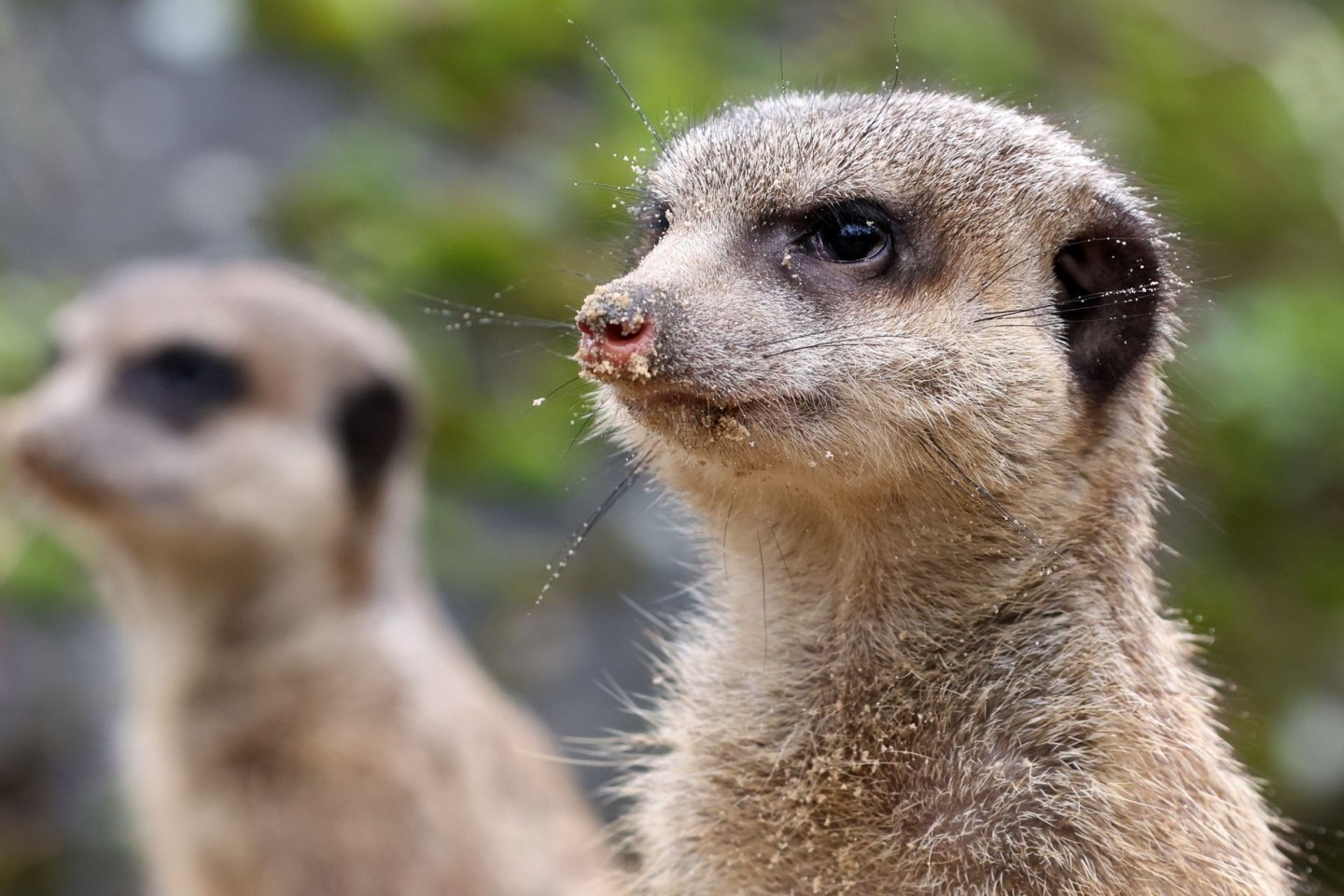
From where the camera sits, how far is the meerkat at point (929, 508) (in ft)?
5.63

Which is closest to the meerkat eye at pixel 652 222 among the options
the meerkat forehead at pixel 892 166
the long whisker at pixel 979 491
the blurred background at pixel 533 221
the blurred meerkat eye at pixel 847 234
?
the meerkat forehead at pixel 892 166

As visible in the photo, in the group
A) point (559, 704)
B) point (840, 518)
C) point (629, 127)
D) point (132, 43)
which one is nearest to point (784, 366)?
point (840, 518)

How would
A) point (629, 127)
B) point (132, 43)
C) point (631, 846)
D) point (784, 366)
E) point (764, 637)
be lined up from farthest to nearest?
point (132, 43), point (629, 127), point (631, 846), point (764, 637), point (784, 366)

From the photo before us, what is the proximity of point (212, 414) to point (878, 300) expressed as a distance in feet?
8.93

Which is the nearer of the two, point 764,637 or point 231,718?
point 764,637

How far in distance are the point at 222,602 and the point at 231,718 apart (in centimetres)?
31

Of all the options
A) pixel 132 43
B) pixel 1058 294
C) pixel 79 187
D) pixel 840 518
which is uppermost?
pixel 132 43

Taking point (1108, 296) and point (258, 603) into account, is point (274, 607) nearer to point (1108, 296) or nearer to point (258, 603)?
point (258, 603)

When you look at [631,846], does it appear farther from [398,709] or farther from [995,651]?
[398,709]

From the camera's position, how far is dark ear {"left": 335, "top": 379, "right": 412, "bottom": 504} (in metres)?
4.19

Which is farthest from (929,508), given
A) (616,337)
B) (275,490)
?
(275,490)

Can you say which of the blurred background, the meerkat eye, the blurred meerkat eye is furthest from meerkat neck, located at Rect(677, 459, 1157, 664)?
the blurred background

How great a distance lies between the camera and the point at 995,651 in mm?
1818

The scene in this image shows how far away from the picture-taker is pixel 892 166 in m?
1.81
